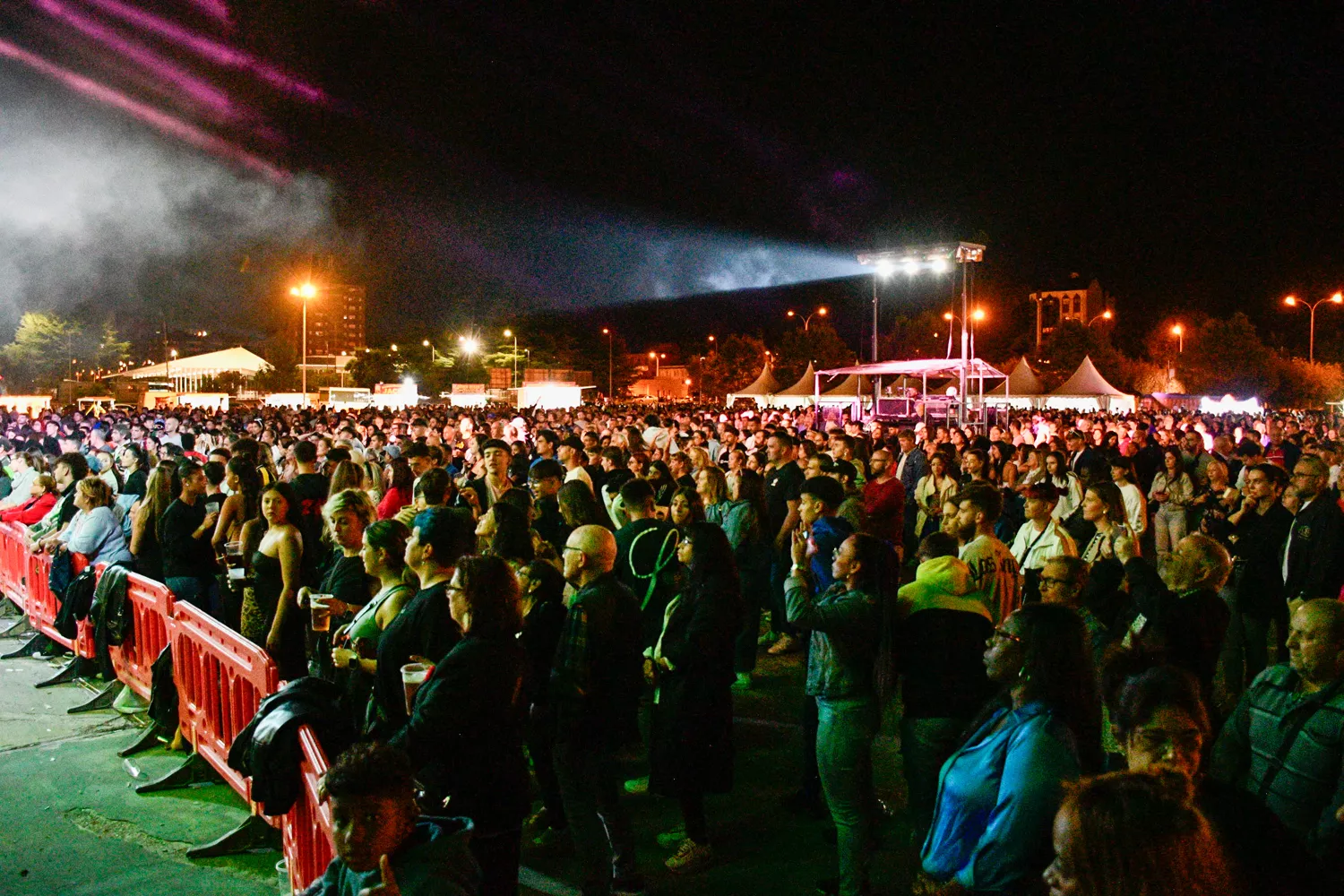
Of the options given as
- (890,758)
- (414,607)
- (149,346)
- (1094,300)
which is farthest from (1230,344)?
(149,346)

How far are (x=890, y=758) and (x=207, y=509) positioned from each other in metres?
5.08

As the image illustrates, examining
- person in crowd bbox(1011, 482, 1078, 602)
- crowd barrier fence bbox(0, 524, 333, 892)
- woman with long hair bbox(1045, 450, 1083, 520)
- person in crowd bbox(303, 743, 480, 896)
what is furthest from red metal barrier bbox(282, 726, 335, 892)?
woman with long hair bbox(1045, 450, 1083, 520)

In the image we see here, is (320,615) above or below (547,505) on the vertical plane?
below

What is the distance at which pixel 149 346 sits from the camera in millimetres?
153000

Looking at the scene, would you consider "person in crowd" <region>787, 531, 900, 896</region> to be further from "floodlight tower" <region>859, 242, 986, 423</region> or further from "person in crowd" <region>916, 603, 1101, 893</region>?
"floodlight tower" <region>859, 242, 986, 423</region>

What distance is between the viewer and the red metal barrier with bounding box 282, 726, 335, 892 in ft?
11.6

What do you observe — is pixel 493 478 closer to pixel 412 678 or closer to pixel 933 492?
pixel 933 492

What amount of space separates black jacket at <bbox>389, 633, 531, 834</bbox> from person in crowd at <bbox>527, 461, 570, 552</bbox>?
11.6 ft

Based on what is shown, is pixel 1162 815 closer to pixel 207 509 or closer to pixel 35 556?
pixel 207 509

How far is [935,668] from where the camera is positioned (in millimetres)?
3770

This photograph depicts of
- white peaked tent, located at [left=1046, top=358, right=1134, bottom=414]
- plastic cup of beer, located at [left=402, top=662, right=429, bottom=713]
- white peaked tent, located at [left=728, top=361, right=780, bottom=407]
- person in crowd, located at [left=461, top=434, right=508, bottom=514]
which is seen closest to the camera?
plastic cup of beer, located at [left=402, top=662, right=429, bottom=713]

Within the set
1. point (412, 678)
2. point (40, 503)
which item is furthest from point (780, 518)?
point (40, 503)

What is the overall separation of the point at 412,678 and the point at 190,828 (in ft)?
9.17

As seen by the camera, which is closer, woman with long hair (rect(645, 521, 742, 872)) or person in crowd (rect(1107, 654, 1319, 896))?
person in crowd (rect(1107, 654, 1319, 896))
